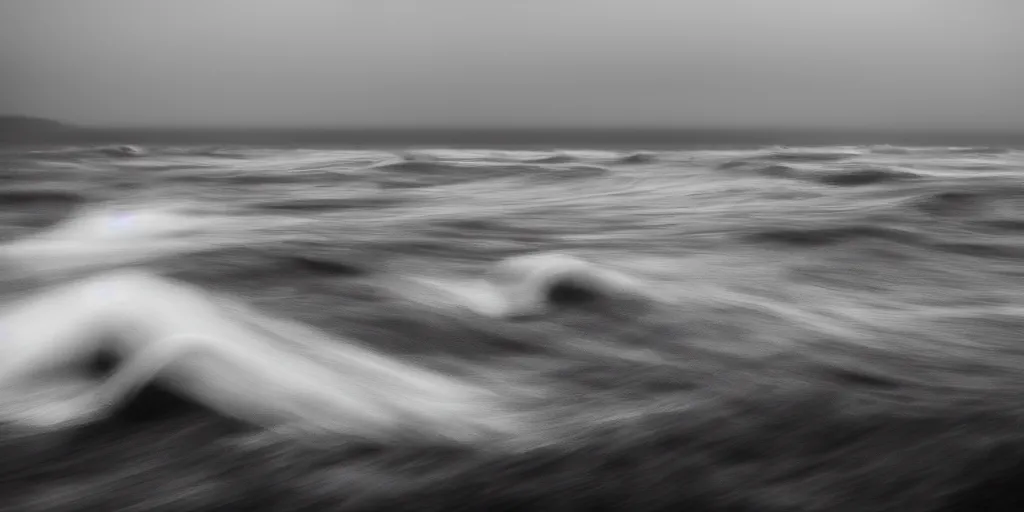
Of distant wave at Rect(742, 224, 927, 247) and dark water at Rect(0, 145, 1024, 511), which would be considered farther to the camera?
distant wave at Rect(742, 224, 927, 247)

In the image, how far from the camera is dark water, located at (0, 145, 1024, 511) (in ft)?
6.56

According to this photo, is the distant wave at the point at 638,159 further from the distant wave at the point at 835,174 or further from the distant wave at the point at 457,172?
the distant wave at the point at 835,174

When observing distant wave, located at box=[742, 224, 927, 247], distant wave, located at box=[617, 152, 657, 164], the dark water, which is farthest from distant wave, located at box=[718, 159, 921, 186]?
distant wave, located at box=[742, 224, 927, 247]

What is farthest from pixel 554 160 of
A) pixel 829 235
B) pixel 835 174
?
pixel 829 235

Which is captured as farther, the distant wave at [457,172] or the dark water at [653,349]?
the distant wave at [457,172]

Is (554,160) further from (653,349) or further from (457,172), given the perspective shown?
(653,349)

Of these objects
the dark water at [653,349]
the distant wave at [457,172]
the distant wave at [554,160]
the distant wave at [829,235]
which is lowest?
the dark water at [653,349]

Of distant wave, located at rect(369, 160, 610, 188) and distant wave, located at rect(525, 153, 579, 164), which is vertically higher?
distant wave, located at rect(525, 153, 579, 164)

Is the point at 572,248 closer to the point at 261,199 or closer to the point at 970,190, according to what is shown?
the point at 261,199

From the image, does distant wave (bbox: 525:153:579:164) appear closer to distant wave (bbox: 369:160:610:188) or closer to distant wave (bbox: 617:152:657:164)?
distant wave (bbox: 369:160:610:188)

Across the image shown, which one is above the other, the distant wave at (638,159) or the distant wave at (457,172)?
the distant wave at (638,159)

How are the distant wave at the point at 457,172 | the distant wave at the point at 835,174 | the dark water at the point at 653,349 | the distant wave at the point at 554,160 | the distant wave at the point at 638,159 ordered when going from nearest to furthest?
the dark water at the point at 653,349 → the distant wave at the point at 835,174 → the distant wave at the point at 457,172 → the distant wave at the point at 638,159 → the distant wave at the point at 554,160

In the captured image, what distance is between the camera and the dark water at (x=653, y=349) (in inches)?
78.7

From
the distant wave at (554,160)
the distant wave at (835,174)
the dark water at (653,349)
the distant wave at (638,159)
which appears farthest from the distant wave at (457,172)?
the dark water at (653,349)
